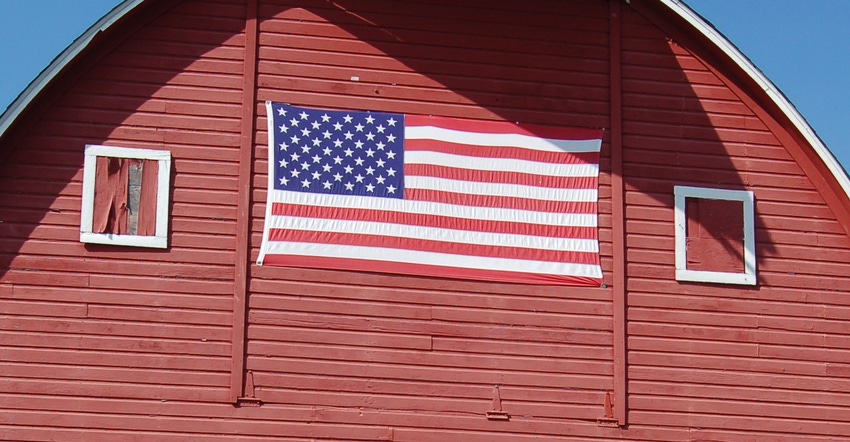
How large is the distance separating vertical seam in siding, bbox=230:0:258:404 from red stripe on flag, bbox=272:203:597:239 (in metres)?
0.37

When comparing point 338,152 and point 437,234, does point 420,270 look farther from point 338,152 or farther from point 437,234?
point 338,152

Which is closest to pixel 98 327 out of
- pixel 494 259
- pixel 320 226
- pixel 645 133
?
pixel 320 226

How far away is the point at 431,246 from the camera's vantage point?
1308 centimetres

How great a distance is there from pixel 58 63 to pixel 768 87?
25.3 ft

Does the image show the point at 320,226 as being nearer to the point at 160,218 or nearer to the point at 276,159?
the point at 276,159

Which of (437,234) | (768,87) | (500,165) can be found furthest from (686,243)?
(437,234)

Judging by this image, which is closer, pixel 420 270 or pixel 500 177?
pixel 420 270

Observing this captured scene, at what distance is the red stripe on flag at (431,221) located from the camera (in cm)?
1297

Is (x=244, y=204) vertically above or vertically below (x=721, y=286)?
above

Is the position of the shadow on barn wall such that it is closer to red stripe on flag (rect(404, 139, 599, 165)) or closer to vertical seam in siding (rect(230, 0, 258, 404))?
vertical seam in siding (rect(230, 0, 258, 404))

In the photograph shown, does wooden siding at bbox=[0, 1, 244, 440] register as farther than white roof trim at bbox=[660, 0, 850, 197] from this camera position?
No

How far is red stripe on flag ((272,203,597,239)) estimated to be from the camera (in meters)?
13.0

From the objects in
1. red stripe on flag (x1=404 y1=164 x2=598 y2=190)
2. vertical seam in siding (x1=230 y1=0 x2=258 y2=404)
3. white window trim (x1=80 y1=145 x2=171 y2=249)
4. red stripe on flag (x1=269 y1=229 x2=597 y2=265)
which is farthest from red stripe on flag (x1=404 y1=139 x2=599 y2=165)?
white window trim (x1=80 y1=145 x2=171 y2=249)

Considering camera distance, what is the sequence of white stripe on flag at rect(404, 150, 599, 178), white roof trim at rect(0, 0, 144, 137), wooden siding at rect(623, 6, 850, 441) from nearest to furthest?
white roof trim at rect(0, 0, 144, 137) → wooden siding at rect(623, 6, 850, 441) → white stripe on flag at rect(404, 150, 599, 178)
